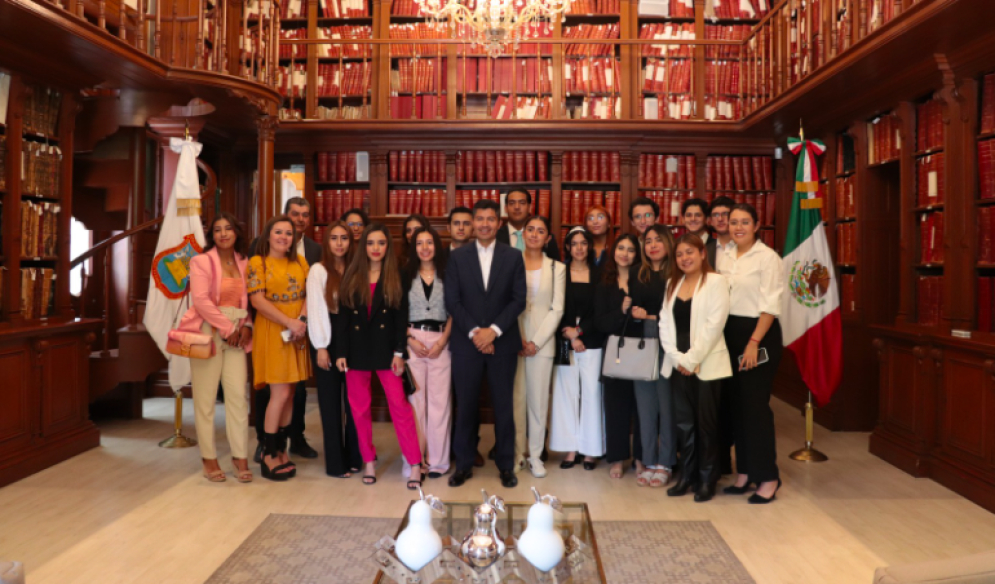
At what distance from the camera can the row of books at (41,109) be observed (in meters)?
4.47

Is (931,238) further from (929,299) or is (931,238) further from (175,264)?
(175,264)

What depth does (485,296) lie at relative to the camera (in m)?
3.80

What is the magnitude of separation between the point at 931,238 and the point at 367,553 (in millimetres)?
3870

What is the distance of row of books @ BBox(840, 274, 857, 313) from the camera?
542 centimetres

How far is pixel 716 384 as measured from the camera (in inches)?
142

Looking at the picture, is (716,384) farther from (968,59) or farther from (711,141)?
(711,141)

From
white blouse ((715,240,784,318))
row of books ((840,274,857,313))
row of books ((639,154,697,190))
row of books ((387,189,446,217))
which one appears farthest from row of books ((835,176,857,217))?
row of books ((387,189,446,217))

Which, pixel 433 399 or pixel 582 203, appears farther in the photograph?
pixel 582 203

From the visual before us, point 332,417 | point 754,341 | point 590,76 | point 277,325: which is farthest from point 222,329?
point 590,76

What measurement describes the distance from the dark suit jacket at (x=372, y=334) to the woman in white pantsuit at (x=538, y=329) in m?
0.69

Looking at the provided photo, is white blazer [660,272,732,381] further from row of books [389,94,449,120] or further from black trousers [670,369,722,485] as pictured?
row of books [389,94,449,120]

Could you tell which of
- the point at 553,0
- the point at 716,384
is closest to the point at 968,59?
the point at 716,384

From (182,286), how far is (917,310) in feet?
16.1

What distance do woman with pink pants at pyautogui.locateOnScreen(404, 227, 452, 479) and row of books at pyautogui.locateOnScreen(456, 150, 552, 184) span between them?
128 inches
